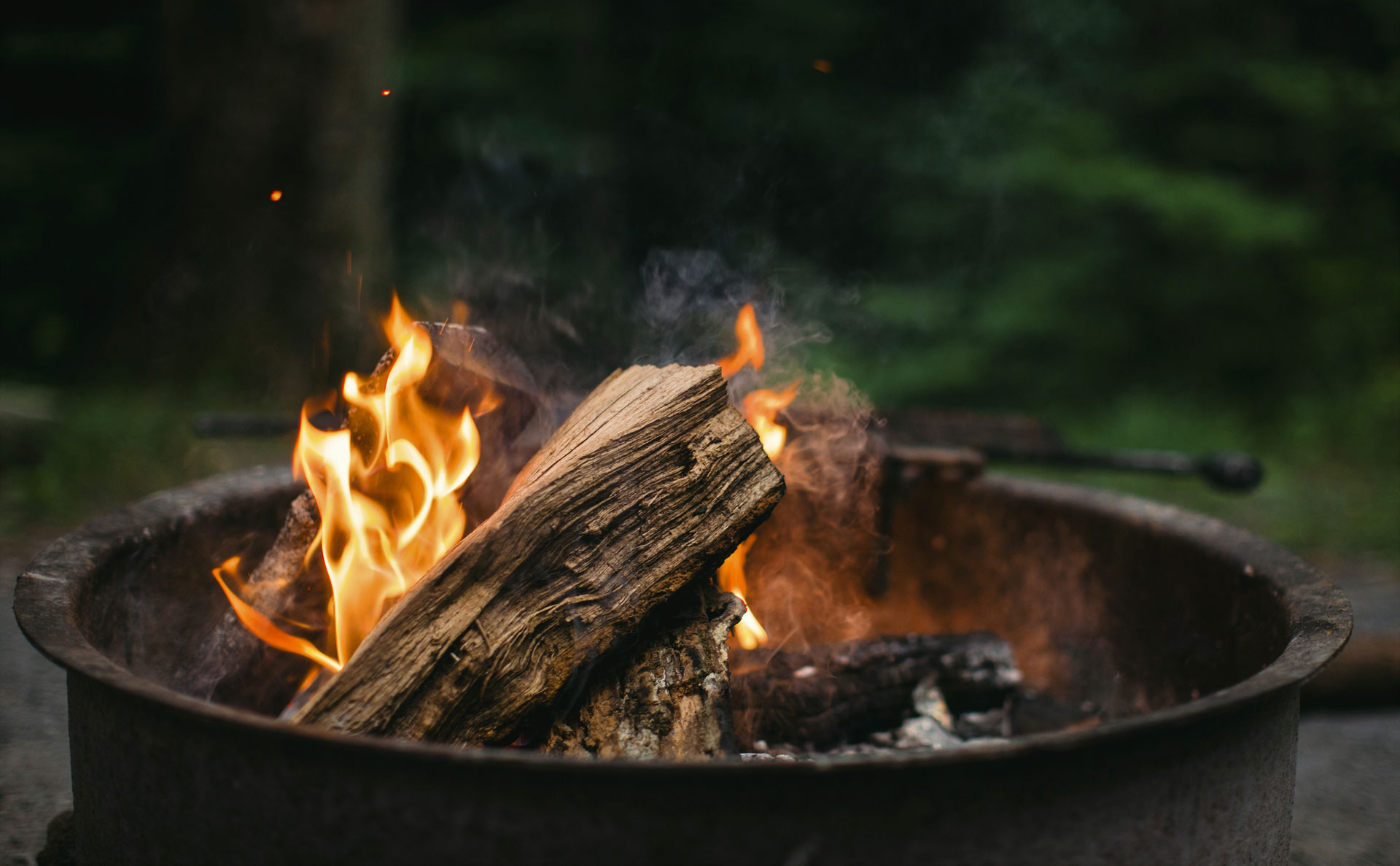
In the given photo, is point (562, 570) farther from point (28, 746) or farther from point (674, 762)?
point (28, 746)

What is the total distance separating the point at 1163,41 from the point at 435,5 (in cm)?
569

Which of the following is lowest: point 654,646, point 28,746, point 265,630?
point 28,746

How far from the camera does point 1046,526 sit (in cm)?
229

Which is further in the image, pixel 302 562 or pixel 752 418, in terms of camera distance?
pixel 752 418

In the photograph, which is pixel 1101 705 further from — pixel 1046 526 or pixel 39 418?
pixel 39 418

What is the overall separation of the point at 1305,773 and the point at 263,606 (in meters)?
2.56

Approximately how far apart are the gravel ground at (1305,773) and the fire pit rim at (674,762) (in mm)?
727

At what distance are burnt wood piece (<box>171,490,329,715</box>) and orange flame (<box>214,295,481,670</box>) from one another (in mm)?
33

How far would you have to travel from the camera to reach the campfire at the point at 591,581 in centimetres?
129

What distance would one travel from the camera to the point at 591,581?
1.35m

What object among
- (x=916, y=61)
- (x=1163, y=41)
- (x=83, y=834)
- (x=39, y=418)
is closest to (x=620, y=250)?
(x=916, y=61)

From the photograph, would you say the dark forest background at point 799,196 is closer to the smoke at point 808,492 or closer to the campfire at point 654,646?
the smoke at point 808,492

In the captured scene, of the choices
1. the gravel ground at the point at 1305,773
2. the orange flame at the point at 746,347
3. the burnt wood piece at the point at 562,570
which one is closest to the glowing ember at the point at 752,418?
the orange flame at the point at 746,347

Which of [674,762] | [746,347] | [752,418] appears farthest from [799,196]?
[674,762]
